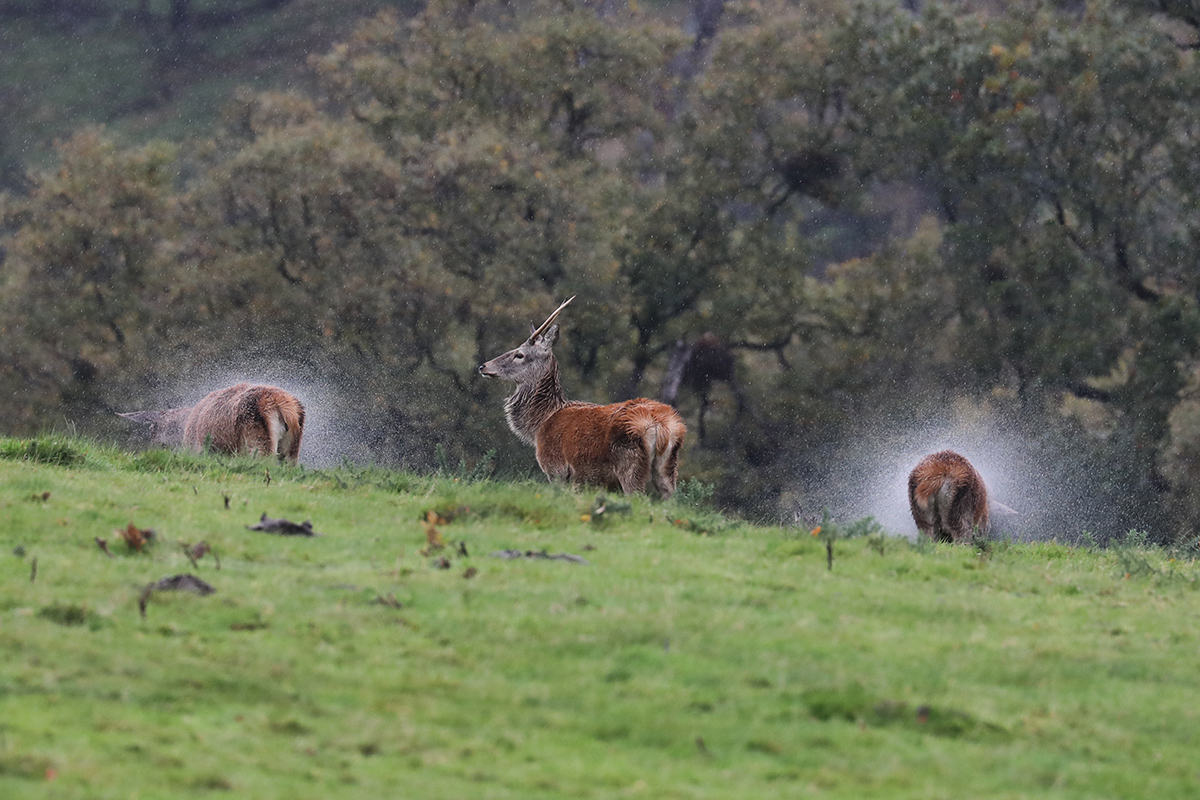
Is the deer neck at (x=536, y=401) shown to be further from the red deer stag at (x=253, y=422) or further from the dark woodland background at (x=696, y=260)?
the dark woodland background at (x=696, y=260)

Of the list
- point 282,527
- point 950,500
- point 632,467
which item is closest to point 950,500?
point 950,500

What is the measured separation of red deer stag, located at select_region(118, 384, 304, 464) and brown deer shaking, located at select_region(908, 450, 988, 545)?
7.15m

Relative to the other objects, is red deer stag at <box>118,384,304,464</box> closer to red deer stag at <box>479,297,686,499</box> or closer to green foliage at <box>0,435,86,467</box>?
red deer stag at <box>479,297,686,499</box>

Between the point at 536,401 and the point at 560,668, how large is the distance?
10.3 meters

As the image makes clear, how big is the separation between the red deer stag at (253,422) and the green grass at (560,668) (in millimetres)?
6478

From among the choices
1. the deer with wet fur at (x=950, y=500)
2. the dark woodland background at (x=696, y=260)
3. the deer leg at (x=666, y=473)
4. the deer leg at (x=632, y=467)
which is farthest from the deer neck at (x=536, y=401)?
the dark woodland background at (x=696, y=260)

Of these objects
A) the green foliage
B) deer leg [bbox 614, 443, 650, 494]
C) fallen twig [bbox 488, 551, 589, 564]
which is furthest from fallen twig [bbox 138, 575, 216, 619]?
deer leg [bbox 614, 443, 650, 494]

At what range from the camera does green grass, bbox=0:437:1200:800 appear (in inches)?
252

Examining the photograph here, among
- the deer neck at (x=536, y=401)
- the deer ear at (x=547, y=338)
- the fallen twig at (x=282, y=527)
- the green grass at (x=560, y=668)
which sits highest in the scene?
the deer ear at (x=547, y=338)

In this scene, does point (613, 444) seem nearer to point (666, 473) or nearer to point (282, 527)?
point (666, 473)

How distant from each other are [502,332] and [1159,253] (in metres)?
14.4

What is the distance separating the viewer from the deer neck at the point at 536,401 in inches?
702

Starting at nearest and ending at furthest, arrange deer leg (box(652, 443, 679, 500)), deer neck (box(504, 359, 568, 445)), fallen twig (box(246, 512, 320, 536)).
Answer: fallen twig (box(246, 512, 320, 536)) < deer leg (box(652, 443, 679, 500)) < deer neck (box(504, 359, 568, 445))

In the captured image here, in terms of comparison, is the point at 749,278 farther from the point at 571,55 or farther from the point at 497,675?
the point at 497,675
